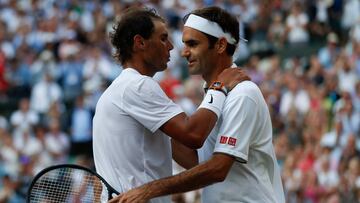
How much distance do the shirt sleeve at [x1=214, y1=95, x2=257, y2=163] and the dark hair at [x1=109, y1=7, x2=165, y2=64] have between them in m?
0.61

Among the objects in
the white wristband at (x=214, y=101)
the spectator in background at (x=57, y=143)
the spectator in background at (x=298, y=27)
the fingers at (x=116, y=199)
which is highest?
A: the spectator in background at (x=298, y=27)

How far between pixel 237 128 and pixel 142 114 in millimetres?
517

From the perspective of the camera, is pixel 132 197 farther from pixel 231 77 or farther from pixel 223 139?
pixel 231 77

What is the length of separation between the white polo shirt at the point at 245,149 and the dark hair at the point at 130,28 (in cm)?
59

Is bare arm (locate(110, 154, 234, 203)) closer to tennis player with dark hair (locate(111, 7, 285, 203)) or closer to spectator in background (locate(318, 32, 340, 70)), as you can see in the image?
tennis player with dark hair (locate(111, 7, 285, 203))

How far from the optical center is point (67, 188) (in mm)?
5840

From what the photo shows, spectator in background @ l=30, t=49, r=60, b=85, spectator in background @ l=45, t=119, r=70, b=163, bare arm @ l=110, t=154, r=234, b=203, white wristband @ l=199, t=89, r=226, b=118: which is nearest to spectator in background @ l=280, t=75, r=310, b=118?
spectator in background @ l=45, t=119, r=70, b=163

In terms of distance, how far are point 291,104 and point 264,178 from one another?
8.50 m

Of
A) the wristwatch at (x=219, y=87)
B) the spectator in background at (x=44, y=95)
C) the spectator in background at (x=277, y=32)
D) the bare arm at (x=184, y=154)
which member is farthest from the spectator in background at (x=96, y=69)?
the wristwatch at (x=219, y=87)

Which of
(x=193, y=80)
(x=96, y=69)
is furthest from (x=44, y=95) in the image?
(x=193, y=80)

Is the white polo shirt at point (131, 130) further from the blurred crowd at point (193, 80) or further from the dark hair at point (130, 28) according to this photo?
the blurred crowd at point (193, 80)

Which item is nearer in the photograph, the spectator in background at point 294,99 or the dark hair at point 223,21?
the dark hair at point 223,21

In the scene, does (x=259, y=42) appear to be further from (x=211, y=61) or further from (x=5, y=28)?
(x=211, y=61)

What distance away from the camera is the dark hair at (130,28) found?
230 inches
